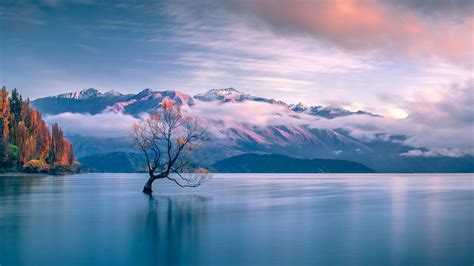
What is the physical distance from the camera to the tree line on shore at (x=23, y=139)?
160375 millimetres

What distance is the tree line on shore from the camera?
160 m

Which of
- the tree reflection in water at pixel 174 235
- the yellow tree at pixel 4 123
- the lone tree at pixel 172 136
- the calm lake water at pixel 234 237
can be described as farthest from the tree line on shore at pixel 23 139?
the tree reflection in water at pixel 174 235

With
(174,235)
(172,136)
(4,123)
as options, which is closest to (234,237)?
(174,235)

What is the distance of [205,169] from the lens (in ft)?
217

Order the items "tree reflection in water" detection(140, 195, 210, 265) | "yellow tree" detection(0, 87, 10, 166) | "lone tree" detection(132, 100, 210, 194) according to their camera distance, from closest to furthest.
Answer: "tree reflection in water" detection(140, 195, 210, 265), "lone tree" detection(132, 100, 210, 194), "yellow tree" detection(0, 87, 10, 166)

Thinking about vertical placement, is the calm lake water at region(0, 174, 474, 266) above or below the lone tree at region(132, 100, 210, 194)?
below

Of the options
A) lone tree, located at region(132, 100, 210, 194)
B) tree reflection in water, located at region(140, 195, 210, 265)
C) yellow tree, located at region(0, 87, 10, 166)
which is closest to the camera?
tree reflection in water, located at region(140, 195, 210, 265)

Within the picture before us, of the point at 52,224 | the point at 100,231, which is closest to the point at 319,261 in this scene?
the point at 100,231

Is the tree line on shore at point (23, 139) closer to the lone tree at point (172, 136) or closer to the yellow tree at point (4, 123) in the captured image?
the yellow tree at point (4, 123)

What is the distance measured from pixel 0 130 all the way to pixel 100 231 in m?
144

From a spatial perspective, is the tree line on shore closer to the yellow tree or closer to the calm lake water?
the yellow tree

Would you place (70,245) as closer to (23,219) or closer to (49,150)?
(23,219)

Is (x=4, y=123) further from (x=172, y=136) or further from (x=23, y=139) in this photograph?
(x=172, y=136)

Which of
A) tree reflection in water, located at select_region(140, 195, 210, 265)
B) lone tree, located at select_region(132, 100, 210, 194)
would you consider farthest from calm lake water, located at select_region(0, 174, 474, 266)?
lone tree, located at select_region(132, 100, 210, 194)
